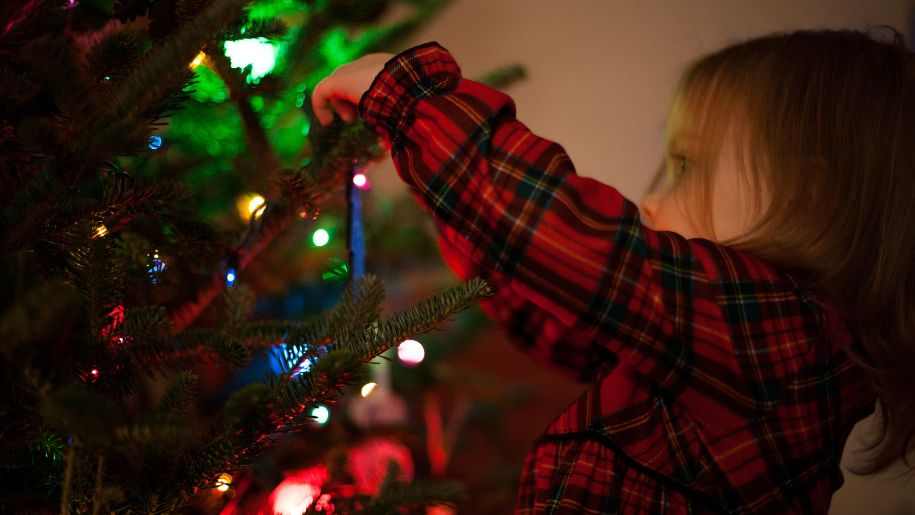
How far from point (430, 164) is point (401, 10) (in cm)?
76

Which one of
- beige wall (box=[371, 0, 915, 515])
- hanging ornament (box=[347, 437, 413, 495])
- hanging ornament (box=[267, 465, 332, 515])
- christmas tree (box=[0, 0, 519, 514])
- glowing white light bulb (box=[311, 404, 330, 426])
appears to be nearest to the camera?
christmas tree (box=[0, 0, 519, 514])

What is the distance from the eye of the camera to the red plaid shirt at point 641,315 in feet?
1.44

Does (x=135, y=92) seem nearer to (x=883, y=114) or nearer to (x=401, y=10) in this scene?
(x=883, y=114)

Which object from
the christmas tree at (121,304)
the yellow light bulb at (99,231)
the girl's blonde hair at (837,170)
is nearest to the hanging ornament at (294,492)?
the christmas tree at (121,304)

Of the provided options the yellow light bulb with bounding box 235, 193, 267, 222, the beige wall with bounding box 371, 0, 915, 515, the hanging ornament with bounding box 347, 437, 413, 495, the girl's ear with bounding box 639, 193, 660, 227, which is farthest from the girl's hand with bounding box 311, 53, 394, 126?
the beige wall with bounding box 371, 0, 915, 515

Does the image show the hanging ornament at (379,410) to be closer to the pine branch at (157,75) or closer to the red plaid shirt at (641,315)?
the red plaid shirt at (641,315)

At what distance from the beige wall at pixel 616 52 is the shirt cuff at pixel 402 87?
0.57 metres

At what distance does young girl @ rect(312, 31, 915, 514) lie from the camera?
1.46 ft

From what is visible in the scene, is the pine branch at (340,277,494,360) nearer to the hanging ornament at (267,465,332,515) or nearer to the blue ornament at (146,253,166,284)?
the blue ornament at (146,253,166,284)

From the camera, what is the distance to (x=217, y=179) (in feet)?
2.48

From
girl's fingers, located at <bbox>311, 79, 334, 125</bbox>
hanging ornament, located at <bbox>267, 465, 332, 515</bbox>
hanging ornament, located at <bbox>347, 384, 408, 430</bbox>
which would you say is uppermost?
girl's fingers, located at <bbox>311, 79, 334, 125</bbox>

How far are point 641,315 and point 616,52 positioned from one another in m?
0.68

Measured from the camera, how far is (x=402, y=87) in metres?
0.47

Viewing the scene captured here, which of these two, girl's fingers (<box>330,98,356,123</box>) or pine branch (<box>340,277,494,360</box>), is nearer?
pine branch (<box>340,277,494,360</box>)
